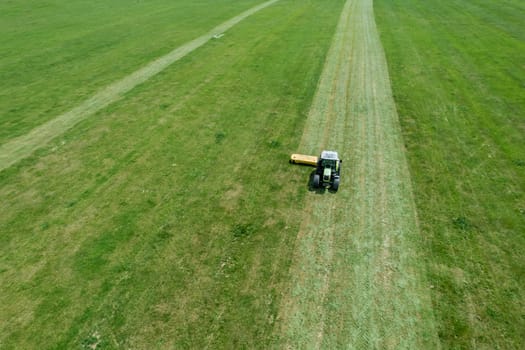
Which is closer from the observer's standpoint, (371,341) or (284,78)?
(371,341)

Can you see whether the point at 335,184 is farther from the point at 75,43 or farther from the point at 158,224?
the point at 75,43

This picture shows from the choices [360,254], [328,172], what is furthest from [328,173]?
[360,254]

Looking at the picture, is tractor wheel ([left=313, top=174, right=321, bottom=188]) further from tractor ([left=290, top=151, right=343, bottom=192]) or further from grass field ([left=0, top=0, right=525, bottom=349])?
grass field ([left=0, top=0, right=525, bottom=349])

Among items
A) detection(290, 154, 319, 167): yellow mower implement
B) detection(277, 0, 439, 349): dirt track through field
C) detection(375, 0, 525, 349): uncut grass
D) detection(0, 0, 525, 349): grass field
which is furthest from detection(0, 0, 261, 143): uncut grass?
detection(375, 0, 525, 349): uncut grass

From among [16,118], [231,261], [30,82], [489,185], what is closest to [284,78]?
[489,185]

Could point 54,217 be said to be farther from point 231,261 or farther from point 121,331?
point 231,261

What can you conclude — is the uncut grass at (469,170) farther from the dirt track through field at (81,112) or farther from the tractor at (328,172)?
the dirt track through field at (81,112)
